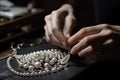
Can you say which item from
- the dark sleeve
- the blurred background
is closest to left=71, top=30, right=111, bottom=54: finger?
the dark sleeve

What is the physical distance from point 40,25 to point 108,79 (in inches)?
34.7

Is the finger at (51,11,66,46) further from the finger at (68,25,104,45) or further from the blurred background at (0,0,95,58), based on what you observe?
the blurred background at (0,0,95,58)

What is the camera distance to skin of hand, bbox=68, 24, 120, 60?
0.51 m

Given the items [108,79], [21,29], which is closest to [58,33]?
[108,79]

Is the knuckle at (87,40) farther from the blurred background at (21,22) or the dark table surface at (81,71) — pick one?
the blurred background at (21,22)

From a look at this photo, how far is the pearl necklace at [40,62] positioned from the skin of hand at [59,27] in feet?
0.09

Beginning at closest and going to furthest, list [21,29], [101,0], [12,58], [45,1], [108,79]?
[108,79] → [12,58] → [101,0] → [21,29] → [45,1]

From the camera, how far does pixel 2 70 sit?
1.79 feet

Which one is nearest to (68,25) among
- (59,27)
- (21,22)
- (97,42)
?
(59,27)

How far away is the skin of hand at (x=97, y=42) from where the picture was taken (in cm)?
51

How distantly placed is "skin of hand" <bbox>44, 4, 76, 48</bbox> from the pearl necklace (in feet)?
0.09

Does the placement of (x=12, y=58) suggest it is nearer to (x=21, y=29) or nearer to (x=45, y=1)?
(x=21, y=29)

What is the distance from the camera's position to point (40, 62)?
55cm

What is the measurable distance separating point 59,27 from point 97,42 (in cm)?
12
